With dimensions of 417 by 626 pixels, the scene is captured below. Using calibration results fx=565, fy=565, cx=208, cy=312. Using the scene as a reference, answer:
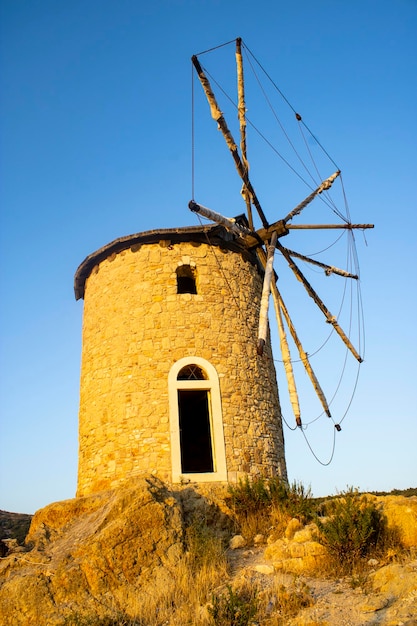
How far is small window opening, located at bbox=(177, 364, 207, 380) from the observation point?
11.6 meters

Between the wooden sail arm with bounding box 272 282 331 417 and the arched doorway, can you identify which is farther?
the wooden sail arm with bounding box 272 282 331 417

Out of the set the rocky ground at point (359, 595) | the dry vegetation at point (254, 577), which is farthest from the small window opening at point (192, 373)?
the rocky ground at point (359, 595)

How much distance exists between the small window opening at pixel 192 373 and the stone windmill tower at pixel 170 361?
0.02 metres

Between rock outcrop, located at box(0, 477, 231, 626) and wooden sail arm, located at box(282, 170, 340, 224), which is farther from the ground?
wooden sail arm, located at box(282, 170, 340, 224)

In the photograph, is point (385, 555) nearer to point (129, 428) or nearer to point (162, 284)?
point (129, 428)

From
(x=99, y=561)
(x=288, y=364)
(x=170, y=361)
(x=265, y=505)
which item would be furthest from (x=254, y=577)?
(x=288, y=364)

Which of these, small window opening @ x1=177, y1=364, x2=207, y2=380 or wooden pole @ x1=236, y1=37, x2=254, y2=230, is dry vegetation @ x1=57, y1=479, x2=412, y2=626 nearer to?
small window opening @ x1=177, y1=364, x2=207, y2=380

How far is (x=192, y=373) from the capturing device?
38.1 ft

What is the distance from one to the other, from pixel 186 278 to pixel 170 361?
3.26 meters

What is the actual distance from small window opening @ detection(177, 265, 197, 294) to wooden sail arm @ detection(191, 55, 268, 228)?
79.9 inches

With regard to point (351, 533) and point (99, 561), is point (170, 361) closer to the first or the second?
point (99, 561)

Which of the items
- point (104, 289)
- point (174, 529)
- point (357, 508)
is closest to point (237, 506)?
point (174, 529)

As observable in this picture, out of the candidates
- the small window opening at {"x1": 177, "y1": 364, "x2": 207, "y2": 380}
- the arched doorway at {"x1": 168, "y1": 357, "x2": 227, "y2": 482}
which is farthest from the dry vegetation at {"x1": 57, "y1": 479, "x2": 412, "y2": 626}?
the small window opening at {"x1": 177, "y1": 364, "x2": 207, "y2": 380}

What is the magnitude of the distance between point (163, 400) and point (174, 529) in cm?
299
